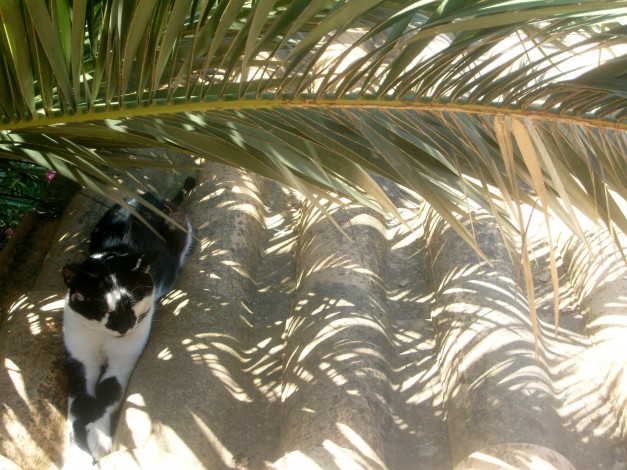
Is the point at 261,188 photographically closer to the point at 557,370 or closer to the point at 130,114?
the point at 557,370

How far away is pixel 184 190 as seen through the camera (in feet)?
11.3

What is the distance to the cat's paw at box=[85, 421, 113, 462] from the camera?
7.42ft

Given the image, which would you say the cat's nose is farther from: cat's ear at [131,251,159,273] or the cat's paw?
the cat's paw

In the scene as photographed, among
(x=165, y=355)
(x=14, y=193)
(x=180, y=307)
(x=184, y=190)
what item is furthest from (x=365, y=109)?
(x=14, y=193)

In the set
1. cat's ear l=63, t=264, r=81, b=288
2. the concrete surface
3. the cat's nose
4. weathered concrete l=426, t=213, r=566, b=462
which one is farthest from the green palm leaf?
the cat's nose

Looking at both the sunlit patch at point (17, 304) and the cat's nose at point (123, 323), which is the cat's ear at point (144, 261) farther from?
the sunlit patch at point (17, 304)

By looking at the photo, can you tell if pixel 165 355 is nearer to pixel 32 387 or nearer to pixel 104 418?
pixel 104 418

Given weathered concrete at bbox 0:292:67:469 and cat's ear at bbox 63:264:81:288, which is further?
cat's ear at bbox 63:264:81:288

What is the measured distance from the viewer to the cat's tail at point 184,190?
3.40 meters

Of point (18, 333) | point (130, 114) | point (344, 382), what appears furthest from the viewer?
point (18, 333)

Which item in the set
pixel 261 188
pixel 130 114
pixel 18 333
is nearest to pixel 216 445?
pixel 18 333

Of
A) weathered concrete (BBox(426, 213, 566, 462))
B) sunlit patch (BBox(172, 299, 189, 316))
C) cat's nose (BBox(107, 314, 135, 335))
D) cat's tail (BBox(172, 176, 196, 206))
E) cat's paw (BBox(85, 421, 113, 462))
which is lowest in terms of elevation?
cat's paw (BBox(85, 421, 113, 462))

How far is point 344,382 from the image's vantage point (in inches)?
83.1

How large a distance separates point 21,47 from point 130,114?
0.24 meters
